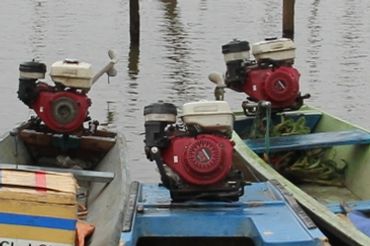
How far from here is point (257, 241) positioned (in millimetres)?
5297

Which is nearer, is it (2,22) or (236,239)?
(236,239)

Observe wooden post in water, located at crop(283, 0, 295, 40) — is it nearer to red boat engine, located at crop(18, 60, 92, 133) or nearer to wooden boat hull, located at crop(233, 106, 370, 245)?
wooden boat hull, located at crop(233, 106, 370, 245)

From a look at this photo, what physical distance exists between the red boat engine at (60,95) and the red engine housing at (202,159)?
7.73 ft

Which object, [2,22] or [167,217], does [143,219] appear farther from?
[2,22]

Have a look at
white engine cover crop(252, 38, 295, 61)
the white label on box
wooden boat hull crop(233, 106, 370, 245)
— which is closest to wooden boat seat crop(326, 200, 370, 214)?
wooden boat hull crop(233, 106, 370, 245)

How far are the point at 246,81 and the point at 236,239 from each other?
2852mm

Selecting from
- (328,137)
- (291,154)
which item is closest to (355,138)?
(328,137)

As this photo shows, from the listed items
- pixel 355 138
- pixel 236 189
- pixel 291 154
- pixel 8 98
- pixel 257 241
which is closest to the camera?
pixel 257 241

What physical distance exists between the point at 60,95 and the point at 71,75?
0.21 m

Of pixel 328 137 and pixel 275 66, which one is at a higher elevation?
pixel 275 66

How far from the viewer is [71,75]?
26.0 ft

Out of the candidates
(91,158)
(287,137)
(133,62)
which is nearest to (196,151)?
(287,137)

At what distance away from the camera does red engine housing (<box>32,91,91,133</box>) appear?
787cm

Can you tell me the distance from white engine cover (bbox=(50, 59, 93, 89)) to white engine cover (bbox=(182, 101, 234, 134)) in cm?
240
